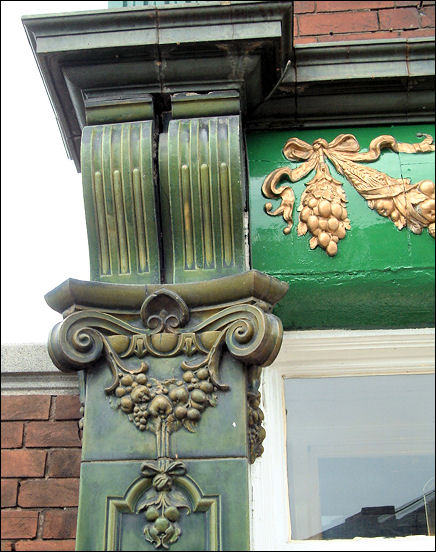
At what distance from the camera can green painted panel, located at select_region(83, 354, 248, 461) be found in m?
2.76

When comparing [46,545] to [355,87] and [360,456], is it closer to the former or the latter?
[360,456]

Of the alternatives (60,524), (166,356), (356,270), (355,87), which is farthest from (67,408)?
(355,87)

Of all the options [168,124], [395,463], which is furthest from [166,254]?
[395,463]

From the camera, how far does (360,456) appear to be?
3107mm

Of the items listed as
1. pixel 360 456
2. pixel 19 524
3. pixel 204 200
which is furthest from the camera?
pixel 19 524

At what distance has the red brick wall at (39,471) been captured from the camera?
334 cm

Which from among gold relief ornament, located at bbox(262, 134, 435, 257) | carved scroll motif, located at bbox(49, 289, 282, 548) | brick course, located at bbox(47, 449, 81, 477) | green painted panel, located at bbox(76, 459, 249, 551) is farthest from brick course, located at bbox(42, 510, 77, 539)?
gold relief ornament, located at bbox(262, 134, 435, 257)

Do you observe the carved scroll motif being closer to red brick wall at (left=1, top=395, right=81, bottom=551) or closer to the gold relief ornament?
the gold relief ornament

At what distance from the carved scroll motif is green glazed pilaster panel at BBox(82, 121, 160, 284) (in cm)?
20

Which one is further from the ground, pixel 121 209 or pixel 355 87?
pixel 355 87

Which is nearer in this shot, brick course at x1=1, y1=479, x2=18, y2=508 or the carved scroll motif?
the carved scroll motif

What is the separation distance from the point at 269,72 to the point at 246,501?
175 cm

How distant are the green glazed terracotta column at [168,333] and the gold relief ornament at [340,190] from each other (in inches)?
10.8

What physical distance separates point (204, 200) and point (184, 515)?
3.99 feet
